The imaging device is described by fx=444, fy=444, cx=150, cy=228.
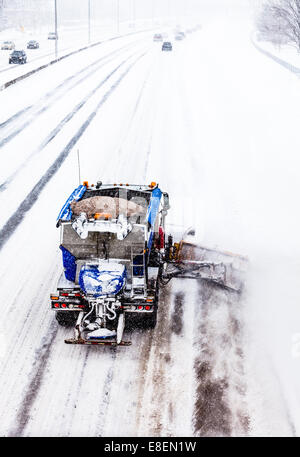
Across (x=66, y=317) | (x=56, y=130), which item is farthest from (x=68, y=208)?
(x=56, y=130)

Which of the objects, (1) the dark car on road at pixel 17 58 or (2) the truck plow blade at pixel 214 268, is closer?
(2) the truck plow blade at pixel 214 268

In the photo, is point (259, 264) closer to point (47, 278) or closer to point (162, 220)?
point (162, 220)

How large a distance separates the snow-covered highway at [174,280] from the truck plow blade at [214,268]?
0.85 feet

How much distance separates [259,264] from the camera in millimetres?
10383

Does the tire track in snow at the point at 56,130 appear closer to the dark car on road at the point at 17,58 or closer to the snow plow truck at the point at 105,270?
the snow plow truck at the point at 105,270

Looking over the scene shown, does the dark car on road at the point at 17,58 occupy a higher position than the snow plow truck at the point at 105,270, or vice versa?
the dark car on road at the point at 17,58

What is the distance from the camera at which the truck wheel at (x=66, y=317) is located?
803 centimetres

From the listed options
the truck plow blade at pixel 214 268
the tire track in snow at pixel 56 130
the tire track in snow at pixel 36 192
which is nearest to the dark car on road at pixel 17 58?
the tire track in snow at pixel 56 130

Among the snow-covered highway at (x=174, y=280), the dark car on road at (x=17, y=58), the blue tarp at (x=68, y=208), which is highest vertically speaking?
the dark car on road at (x=17, y=58)

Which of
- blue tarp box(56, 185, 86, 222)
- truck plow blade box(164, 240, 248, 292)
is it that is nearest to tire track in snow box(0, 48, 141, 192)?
blue tarp box(56, 185, 86, 222)

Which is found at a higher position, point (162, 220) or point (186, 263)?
point (162, 220)

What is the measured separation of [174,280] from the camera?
32.5 ft

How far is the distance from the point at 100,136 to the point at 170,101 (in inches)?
308

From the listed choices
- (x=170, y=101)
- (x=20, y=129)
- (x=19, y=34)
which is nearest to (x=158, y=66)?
(x=170, y=101)
